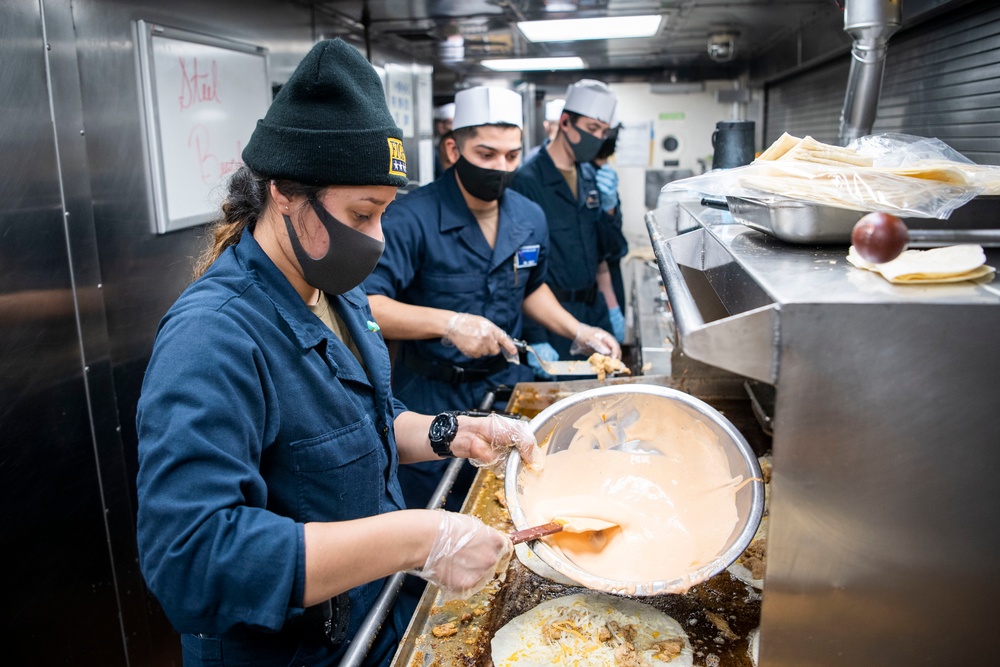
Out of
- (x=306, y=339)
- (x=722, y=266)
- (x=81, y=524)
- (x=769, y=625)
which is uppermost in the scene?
(x=722, y=266)

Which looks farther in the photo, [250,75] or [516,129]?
[250,75]

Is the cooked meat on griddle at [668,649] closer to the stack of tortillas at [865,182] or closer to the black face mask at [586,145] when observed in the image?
the stack of tortillas at [865,182]

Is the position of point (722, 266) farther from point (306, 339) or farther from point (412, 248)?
point (412, 248)

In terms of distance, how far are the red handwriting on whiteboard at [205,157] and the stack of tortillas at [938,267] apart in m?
2.40

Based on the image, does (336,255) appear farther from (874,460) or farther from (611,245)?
(611,245)

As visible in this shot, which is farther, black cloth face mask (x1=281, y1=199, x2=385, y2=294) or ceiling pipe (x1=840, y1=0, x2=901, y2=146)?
ceiling pipe (x1=840, y1=0, x2=901, y2=146)

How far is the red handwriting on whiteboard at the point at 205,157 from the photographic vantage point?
9.25ft

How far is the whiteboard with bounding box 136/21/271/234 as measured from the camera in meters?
2.57

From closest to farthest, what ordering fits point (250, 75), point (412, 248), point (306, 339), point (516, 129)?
point (306, 339) < point (412, 248) < point (516, 129) < point (250, 75)

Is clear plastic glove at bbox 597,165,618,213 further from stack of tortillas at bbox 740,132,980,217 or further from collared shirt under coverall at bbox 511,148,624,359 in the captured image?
stack of tortillas at bbox 740,132,980,217

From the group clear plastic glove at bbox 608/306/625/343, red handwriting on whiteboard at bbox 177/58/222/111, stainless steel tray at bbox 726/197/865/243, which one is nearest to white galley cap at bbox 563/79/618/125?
clear plastic glove at bbox 608/306/625/343

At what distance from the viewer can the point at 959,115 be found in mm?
2334

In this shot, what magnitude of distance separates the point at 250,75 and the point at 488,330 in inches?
66.2

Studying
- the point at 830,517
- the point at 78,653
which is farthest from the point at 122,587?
the point at 830,517
